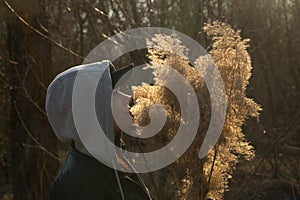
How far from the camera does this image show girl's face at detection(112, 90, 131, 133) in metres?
2.60

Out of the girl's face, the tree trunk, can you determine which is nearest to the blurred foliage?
the tree trunk

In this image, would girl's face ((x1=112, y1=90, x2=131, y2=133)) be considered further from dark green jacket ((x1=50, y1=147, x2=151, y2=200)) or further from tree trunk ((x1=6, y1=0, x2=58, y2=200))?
tree trunk ((x1=6, y1=0, x2=58, y2=200))

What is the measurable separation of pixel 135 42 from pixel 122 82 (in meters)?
2.70

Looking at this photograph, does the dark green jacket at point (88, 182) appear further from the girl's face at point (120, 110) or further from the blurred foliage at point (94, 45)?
the blurred foliage at point (94, 45)

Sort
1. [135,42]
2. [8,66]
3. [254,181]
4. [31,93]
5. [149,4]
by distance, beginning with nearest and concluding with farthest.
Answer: [135,42]
[149,4]
[31,93]
[8,66]
[254,181]

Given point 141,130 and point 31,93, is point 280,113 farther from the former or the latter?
point 141,130

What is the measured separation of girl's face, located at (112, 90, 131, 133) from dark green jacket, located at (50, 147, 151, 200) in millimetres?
184

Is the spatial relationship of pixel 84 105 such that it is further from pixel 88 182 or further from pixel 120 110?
pixel 88 182

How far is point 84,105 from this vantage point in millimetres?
2527

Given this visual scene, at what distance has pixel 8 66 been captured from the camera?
→ 809 centimetres

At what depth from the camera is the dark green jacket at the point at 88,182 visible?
245cm

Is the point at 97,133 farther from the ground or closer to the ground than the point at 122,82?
A: closer to the ground

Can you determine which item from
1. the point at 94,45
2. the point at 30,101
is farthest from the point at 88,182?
the point at 94,45

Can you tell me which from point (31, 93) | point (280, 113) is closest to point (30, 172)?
point (31, 93)
